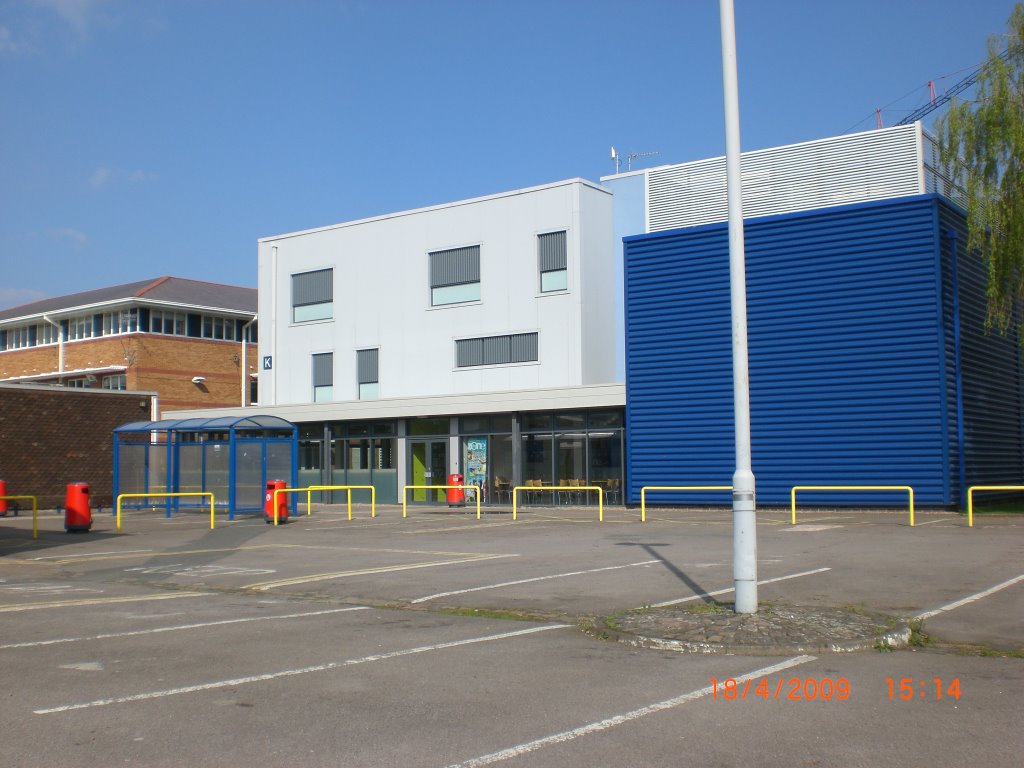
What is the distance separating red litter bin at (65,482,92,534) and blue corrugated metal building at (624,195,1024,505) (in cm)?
1463

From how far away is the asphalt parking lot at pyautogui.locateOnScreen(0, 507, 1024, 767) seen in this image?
18.1ft

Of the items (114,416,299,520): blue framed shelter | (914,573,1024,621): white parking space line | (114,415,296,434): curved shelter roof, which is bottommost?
(914,573,1024,621): white parking space line

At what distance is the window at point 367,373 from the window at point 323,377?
1.42m

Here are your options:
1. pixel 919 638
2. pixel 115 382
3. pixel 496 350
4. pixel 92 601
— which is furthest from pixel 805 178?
pixel 115 382

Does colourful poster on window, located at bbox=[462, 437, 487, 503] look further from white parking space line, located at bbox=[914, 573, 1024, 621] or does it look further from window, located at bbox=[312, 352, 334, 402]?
white parking space line, located at bbox=[914, 573, 1024, 621]

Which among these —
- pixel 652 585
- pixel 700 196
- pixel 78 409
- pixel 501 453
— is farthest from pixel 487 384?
pixel 652 585

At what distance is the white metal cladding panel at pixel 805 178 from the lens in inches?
1046

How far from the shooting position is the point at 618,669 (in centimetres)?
749

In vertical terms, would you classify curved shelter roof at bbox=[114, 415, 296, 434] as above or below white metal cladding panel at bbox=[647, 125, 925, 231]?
below

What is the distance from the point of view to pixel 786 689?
6750mm

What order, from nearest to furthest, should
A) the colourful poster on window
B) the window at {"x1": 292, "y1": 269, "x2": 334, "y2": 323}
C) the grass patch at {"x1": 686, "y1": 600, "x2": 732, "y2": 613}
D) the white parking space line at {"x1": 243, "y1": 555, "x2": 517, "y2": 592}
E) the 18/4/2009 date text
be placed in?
the 18/4/2009 date text, the grass patch at {"x1": 686, "y1": 600, "x2": 732, "y2": 613}, the white parking space line at {"x1": 243, "y1": 555, "x2": 517, "y2": 592}, the colourful poster on window, the window at {"x1": 292, "y1": 269, "x2": 334, "y2": 323}

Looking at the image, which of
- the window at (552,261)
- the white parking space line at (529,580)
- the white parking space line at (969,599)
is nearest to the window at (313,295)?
the window at (552,261)

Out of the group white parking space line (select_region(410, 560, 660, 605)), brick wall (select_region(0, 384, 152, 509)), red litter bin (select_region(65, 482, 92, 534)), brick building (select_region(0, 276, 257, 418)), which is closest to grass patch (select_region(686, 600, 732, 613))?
white parking space line (select_region(410, 560, 660, 605))

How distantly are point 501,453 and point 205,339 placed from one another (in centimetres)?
2562
